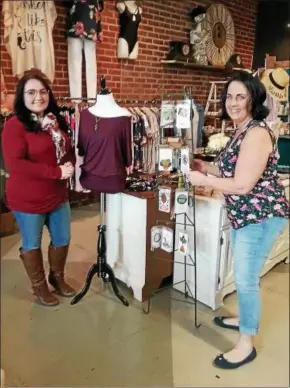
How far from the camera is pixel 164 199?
1256 millimetres

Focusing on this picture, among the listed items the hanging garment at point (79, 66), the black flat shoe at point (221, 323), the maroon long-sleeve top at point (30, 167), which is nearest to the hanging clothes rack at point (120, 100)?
the hanging garment at point (79, 66)

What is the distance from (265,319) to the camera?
3.96ft

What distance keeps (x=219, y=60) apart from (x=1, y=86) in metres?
0.61

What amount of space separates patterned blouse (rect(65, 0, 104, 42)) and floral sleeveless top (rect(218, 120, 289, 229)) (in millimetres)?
469

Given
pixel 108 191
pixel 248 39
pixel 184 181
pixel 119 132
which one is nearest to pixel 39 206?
pixel 108 191

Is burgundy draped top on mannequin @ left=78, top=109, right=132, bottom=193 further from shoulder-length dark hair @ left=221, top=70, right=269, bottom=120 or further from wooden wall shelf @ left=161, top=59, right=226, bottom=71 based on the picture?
shoulder-length dark hair @ left=221, top=70, right=269, bottom=120

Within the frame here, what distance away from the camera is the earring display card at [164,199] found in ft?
4.02

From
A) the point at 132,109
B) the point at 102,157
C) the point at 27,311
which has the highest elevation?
the point at 132,109

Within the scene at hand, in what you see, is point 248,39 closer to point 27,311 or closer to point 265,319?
point 265,319

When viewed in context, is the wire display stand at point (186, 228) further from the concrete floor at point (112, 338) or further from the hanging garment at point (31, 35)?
the hanging garment at point (31, 35)

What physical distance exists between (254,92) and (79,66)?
0.49 m

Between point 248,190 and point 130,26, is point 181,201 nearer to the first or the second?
point 248,190

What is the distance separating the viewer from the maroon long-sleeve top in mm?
1051

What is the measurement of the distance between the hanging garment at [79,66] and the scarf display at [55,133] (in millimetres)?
121
